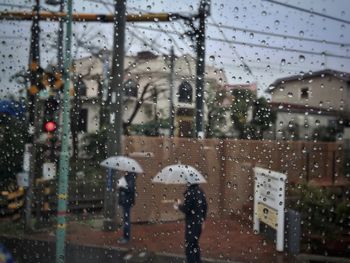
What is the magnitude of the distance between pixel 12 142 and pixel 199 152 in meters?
2.56

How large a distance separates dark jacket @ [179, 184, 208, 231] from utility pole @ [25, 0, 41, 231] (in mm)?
2055

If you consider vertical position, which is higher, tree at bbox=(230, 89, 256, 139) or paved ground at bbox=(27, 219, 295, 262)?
tree at bbox=(230, 89, 256, 139)

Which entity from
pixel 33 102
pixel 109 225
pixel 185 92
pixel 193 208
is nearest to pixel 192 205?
pixel 193 208

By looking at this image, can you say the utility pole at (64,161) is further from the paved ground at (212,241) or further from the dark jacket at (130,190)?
the dark jacket at (130,190)

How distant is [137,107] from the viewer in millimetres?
2264

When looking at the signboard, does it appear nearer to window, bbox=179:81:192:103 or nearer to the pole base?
window, bbox=179:81:192:103

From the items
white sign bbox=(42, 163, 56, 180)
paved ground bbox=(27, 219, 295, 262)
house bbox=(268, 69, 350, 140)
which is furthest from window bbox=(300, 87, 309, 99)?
white sign bbox=(42, 163, 56, 180)

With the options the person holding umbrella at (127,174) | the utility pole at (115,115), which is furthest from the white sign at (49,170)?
the person holding umbrella at (127,174)

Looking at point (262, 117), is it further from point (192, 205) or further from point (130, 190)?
point (130, 190)

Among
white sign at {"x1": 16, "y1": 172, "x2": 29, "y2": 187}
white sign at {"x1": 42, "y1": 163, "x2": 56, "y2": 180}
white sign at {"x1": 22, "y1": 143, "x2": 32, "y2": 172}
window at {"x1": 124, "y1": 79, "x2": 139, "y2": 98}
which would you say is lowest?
white sign at {"x1": 16, "y1": 172, "x2": 29, "y2": 187}

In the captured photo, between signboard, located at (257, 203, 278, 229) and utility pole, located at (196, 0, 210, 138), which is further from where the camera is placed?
signboard, located at (257, 203, 278, 229)

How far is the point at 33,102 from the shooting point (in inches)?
165

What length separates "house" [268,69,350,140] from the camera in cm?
144

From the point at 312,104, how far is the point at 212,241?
1296mm
